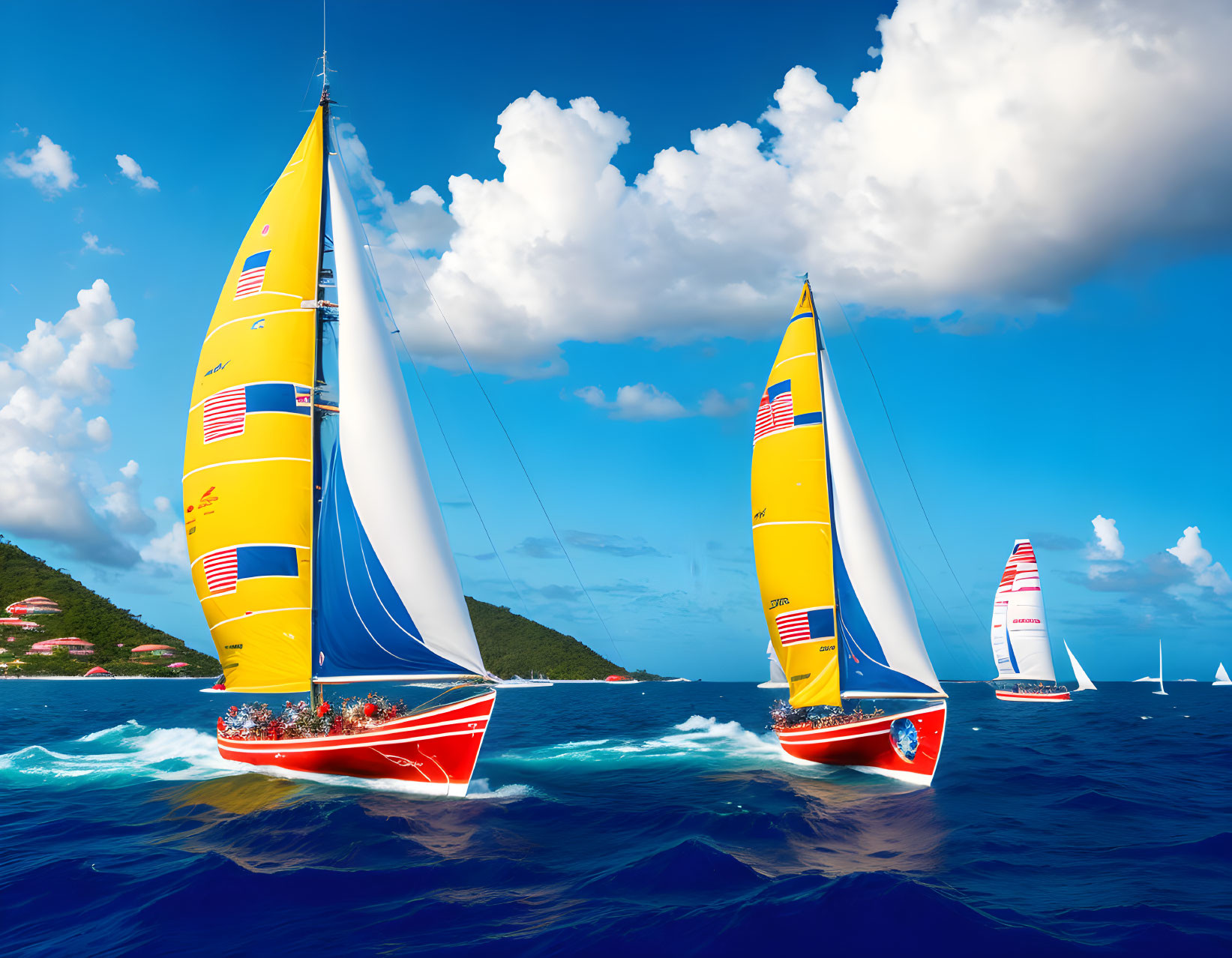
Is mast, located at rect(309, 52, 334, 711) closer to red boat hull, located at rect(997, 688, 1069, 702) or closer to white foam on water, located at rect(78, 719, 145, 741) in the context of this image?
white foam on water, located at rect(78, 719, 145, 741)

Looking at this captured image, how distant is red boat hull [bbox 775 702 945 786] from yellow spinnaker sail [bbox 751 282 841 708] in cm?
144

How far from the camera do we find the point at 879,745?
25.1m

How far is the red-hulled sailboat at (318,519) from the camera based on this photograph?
2247 centimetres

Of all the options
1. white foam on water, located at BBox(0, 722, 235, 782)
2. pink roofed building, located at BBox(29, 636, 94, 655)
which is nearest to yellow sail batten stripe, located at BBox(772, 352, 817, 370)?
white foam on water, located at BBox(0, 722, 235, 782)

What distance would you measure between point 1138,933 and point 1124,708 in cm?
8005

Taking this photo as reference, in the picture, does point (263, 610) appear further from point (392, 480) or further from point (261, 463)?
point (392, 480)

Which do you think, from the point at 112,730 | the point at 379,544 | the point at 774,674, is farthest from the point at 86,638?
the point at 379,544

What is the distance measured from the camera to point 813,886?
529 inches

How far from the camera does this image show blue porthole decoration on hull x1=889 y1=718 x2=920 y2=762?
24.2m

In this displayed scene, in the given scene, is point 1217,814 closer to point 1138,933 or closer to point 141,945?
point 1138,933

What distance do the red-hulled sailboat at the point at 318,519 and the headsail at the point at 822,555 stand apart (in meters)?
13.0

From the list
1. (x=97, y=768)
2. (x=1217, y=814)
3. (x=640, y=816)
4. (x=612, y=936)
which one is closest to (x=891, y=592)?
(x=1217, y=814)

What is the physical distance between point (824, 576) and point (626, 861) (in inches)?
609

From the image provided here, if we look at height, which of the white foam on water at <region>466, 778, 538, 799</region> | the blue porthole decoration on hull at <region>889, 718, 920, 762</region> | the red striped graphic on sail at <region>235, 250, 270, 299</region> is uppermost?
the red striped graphic on sail at <region>235, 250, 270, 299</region>
